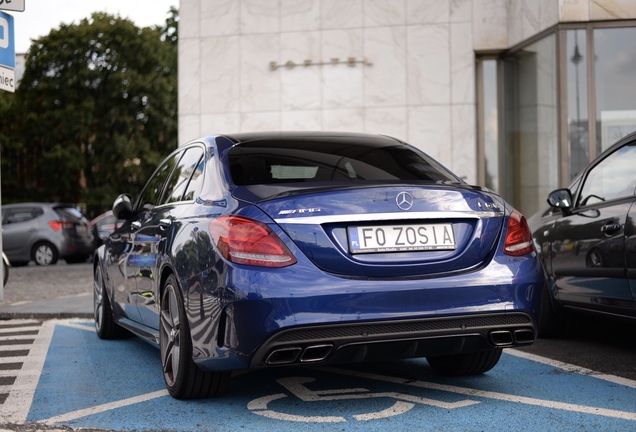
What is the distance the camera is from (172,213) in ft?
18.6

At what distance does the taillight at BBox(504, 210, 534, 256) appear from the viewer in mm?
4867

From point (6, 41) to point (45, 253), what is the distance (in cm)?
1384

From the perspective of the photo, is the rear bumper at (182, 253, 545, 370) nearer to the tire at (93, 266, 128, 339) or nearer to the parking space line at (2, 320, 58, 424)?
the parking space line at (2, 320, 58, 424)

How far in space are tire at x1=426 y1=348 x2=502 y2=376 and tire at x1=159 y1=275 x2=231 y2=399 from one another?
1.41 metres

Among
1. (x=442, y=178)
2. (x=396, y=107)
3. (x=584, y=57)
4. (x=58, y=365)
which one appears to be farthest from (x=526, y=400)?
(x=396, y=107)

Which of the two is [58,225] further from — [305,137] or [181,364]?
[181,364]

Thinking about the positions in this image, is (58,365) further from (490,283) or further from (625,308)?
(625,308)

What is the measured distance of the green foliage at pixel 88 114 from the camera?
1729 inches

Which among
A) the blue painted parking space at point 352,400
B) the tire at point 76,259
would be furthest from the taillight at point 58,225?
the blue painted parking space at point 352,400

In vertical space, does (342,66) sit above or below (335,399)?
above

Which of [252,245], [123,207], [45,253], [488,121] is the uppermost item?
[488,121]

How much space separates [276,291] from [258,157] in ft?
3.71

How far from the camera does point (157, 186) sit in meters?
6.84

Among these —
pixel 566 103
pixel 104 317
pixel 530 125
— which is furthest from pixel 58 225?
pixel 104 317
